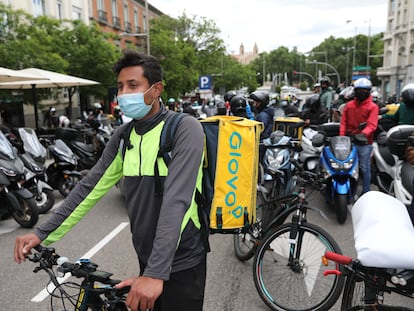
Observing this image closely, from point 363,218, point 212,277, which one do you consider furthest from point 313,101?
point 363,218

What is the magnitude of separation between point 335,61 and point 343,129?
91264mm

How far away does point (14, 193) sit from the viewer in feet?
17.9

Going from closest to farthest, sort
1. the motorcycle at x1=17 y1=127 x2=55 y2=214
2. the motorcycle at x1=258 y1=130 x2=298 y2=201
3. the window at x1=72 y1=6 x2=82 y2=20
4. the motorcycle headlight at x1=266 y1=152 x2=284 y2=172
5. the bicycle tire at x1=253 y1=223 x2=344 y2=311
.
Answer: the bicycle tire at x1=253 y1=223 x2=344 y2=311 → the motorcycle at x1=258 y1=130 x2=298 y2=201 → the motorcycle headlight at x1=266 y1=152 x2=284 y2=172 → the motorcycle at x1=17 y1=127 x2=55 y2=214 → the window at x1=72 y1=6 x2=82 y2=20

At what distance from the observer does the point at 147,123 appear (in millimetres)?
1829

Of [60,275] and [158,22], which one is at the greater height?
[158,22]

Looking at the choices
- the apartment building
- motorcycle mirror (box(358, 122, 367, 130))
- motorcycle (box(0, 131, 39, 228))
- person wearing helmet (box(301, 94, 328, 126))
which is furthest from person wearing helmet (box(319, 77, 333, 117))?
the apartment building

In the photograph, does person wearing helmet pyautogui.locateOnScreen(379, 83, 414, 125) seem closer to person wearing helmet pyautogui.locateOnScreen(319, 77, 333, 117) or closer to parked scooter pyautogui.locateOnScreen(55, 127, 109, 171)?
person wearing helmet pyautogui.locateOnScreen(319, 77, 333, 117)

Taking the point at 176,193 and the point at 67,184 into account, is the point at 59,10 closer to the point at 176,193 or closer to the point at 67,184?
the point at 67,184

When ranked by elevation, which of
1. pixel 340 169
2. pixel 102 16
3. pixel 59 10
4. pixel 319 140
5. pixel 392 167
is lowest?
pixel 392 167

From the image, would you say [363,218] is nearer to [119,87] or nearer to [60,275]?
[119,87]

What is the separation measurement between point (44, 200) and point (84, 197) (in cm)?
464

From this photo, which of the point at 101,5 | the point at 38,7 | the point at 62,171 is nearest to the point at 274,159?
the point at 62,171

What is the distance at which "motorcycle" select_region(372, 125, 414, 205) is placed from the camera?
3984mm

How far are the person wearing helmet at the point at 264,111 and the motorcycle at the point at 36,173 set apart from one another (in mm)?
3588
